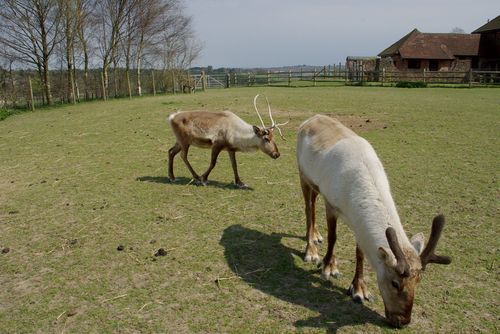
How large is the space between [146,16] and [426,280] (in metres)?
35.0

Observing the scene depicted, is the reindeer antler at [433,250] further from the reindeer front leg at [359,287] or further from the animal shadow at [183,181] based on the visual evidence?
the animal shadow at [183,181]

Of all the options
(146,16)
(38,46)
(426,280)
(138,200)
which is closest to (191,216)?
(138,200)

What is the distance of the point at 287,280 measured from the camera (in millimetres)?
4250

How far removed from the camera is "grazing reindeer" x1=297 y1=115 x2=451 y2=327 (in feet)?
10.3

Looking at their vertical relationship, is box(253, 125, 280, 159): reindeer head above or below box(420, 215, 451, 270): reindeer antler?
above

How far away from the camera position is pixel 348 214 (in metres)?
3.75

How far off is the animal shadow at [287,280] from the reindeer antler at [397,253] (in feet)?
2.41

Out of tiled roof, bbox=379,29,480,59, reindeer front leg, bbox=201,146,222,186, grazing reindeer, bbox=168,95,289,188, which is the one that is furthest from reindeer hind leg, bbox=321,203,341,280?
tiled roof, bbox=379,29,480,59

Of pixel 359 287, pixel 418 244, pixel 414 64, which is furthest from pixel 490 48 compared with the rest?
pixel 418 244

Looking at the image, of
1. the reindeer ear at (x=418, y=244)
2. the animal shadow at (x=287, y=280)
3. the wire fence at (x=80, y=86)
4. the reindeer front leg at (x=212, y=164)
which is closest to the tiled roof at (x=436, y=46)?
the wire fence at (x=80, y=86)

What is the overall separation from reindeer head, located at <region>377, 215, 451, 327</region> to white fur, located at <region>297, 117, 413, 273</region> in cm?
10

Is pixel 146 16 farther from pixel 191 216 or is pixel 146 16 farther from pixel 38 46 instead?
pixel 191 216

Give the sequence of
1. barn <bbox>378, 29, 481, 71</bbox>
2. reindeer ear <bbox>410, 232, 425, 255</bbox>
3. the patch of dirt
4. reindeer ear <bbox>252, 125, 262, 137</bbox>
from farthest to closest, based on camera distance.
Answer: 1. barn <bbox>378, 29, 481, 71</bbox>
2. the patch of dirt
3. reindeer ear <bbox>252, 125, 262, 137</bbox>
4. reindeer ear <bbox>410, 232, 425, 255</bbox>

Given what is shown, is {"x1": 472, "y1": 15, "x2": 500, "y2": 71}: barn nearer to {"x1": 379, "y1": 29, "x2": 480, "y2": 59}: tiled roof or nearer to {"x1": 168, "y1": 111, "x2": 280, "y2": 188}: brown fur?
{"x1": 379, "y1": 29, "x2": 480, "y2": 59}: tiled roof
